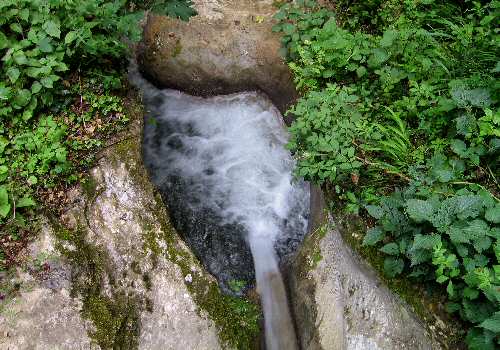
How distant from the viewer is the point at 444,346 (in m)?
3.47

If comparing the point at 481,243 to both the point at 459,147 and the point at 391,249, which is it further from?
the point at 459,147

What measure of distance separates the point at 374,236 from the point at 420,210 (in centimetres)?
50

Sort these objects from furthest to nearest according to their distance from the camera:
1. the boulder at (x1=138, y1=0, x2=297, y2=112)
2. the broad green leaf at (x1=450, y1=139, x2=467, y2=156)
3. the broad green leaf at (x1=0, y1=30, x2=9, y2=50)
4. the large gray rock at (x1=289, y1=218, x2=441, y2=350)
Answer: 1. the boulder at (x1=138, y1=0, x2=297, y2=112)
2. the broad green leaf at (x1=0, y1=30, x2=9, y2=50)
3. the broad green leaf at (x1=450, y1=139, x2=467, y2=156)
4. the large gray rock at (x1=289, y1=218, x2=441, y2=350)

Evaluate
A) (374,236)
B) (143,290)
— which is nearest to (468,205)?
(374,236)

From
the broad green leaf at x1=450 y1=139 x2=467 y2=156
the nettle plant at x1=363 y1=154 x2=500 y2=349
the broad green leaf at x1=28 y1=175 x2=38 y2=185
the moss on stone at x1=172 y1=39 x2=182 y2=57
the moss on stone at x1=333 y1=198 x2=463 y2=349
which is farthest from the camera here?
the moss on stone at x1=172 y1=39 x2=182 y2=57

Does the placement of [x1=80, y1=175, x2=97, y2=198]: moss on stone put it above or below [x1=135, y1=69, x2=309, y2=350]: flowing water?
above

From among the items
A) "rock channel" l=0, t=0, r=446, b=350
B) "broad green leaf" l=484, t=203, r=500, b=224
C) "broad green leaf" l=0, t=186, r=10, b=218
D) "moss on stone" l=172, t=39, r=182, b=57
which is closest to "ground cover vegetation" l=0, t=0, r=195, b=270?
"broad green leaf" l=0, t=186, r=10, b=218

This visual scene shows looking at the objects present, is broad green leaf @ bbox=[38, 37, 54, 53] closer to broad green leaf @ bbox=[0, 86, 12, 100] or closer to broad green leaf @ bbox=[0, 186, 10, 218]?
broad green leaf @ bbox=[0, 86, 12, 100]

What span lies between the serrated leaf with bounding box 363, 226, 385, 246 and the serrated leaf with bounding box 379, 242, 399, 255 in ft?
0.31

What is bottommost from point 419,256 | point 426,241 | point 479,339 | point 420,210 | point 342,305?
point 342,305

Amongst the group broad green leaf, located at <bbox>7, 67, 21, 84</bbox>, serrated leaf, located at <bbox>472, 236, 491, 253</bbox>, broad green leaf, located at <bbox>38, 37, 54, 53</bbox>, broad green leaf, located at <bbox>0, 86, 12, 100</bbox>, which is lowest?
broad green leaf, located at <bbox>0, 86, 12, 100</bbox>

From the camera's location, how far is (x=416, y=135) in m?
4.43

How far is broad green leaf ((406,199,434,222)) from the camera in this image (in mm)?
3402

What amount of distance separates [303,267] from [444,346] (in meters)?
1.73
